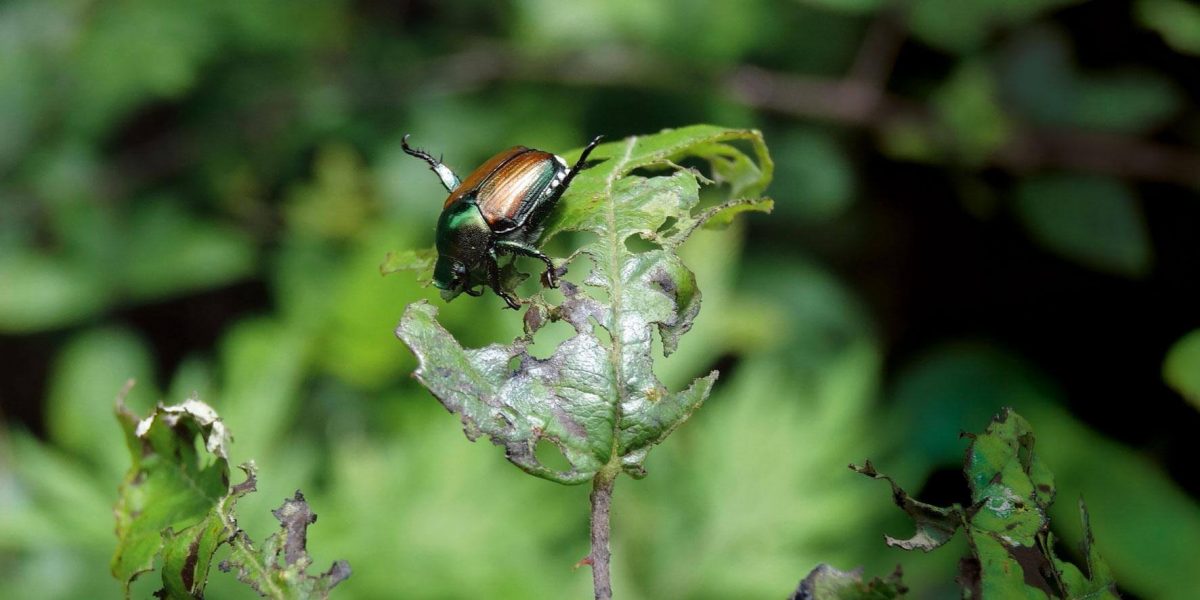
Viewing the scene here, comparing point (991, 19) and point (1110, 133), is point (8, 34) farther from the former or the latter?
point (1110, 133)

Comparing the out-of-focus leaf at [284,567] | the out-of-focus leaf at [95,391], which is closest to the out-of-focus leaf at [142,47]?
the out-of-focus leaf at [95,391]

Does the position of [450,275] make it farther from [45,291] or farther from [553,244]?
[45,291]

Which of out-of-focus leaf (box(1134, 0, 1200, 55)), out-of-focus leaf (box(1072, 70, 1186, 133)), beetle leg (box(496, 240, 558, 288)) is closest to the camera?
beetle leg (box(496, 240, 558, 288))

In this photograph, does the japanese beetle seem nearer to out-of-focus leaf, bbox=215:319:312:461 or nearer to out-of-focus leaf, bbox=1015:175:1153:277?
out-of-focus leaf, bbox=215:319:312:461

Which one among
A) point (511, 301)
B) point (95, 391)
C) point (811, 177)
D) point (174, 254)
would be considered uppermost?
point (511, 301)

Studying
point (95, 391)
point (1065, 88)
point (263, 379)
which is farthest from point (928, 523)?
point (95, 391)

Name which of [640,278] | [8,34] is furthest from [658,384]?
[8,34]

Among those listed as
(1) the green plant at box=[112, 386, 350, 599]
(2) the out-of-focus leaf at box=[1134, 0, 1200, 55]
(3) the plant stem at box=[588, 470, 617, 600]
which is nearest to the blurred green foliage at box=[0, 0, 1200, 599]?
(2) the out-of-focus leaf at box=[1134, 0, 1200, 55]
